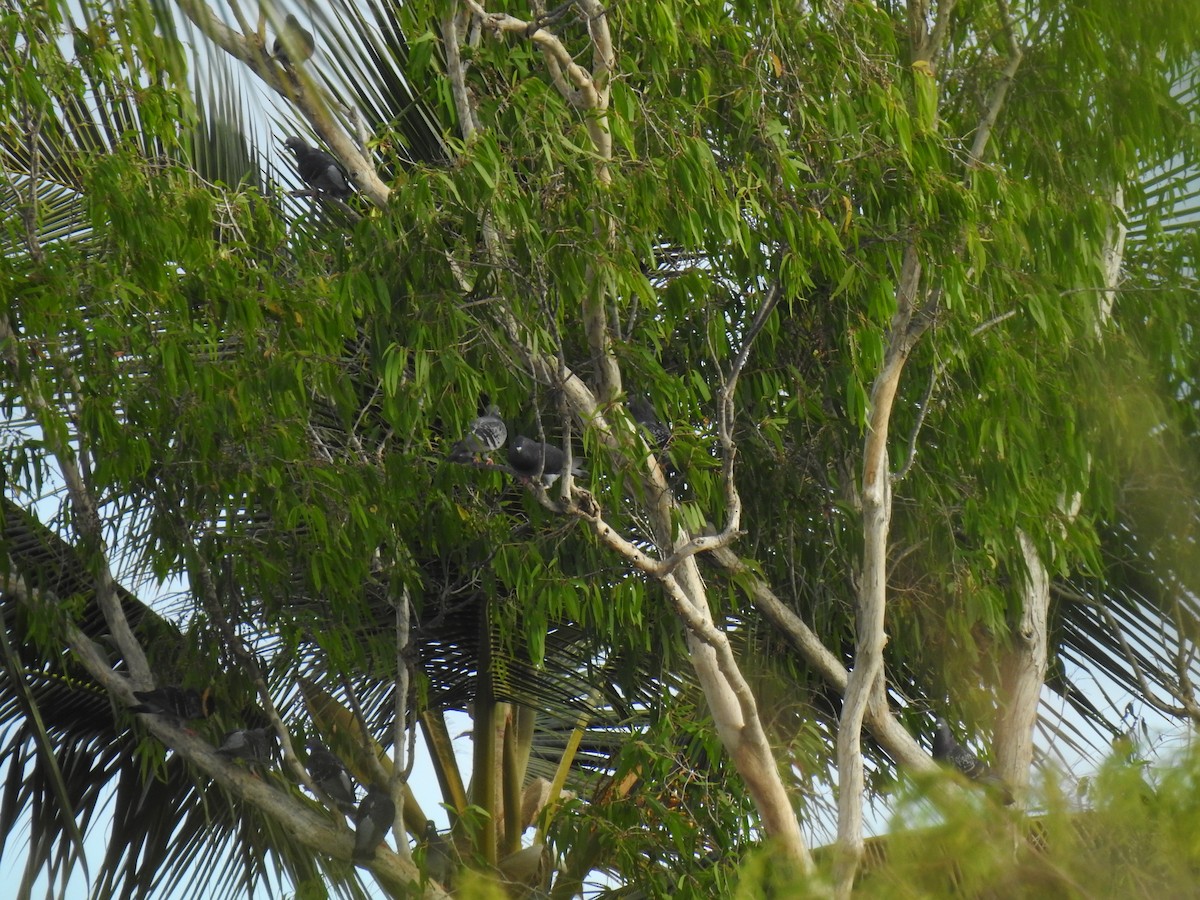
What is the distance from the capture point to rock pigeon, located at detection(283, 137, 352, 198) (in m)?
4.58

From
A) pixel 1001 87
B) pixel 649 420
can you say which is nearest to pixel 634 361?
pixel 649 420

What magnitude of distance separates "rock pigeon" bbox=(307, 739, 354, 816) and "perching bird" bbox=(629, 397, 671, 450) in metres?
2.14

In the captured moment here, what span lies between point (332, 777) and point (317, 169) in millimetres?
2526

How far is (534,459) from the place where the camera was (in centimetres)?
388

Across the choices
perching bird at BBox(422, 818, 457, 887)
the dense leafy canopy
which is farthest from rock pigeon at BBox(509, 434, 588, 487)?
perching bird at BBox(422, 818, 457, 887)

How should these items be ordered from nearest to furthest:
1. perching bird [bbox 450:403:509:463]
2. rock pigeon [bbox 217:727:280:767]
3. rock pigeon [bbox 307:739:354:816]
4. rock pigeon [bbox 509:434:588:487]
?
rock pigeon [bbox 509:434:588:487], perching bird [bbox 450:403:509:463], rock pigeon [bbox 217:727:280:767], rock pigeon [bbox 307:739:354:816]

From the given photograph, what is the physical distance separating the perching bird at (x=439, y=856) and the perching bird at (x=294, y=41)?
5.08 metres

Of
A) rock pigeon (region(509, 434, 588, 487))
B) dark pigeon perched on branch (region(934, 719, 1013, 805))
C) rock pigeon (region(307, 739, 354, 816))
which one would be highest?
rock pigeon (region(509, 434, 588, 487))

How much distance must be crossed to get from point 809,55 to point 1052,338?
4.40 ft

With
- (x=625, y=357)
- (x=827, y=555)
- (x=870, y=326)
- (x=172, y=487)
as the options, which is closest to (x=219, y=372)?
(x=172, y=487)

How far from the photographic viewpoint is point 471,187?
390 centimetres

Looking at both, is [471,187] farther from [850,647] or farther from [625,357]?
[850,647]

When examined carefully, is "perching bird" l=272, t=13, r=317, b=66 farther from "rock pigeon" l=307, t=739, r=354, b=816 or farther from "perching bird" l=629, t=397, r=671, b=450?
"rock pigeon" l=307, t=739, r=354, b=816

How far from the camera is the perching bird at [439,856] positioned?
18.5 feet
